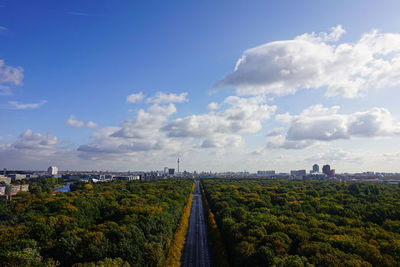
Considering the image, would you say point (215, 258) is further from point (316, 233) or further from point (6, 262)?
point (6, 262)

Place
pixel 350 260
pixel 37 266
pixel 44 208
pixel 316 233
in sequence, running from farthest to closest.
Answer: pixel 44 208, pixel 316 233, pixel 37 266, pixel 350 260

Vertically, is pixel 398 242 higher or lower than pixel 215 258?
higher

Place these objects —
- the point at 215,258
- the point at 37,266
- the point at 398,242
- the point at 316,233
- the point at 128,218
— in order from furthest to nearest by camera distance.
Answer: the point at 128,218 < the point at 215,258 < the point at 316,233 < the point at 398,242 < the point at 37,266

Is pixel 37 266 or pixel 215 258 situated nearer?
pixel 37 266

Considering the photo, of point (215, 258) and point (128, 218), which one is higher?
point (128, 218)

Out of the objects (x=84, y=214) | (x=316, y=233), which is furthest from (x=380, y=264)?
(x=84, y=214)

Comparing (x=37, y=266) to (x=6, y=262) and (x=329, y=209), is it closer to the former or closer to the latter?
(x=6, y=262)

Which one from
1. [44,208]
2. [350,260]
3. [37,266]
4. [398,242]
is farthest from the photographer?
[44,208]

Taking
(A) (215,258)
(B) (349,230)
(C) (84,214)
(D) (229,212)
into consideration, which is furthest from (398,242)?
(C) (84,214)

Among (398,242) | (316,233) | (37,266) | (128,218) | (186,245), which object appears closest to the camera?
(37,266)
